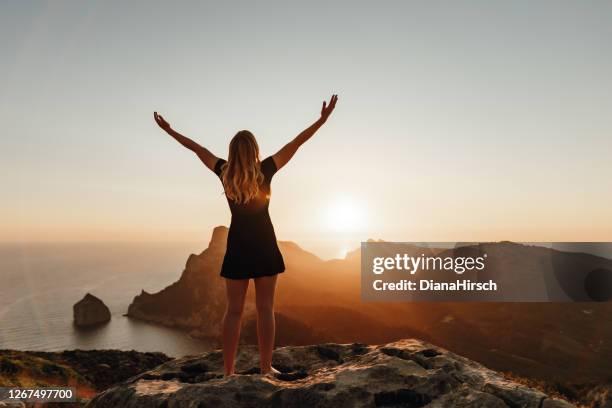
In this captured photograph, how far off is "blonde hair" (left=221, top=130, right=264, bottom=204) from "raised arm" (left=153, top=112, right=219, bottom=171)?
58cm

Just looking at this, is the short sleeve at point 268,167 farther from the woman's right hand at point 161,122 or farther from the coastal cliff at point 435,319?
the coastal cliff at point 435,319

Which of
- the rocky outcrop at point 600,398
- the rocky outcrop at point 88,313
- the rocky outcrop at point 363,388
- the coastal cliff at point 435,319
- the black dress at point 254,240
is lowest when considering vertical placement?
the rocky outcrop at point 88,313

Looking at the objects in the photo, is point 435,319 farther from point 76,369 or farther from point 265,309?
point 265,309

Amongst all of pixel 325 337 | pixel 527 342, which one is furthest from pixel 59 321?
pixel 527 342

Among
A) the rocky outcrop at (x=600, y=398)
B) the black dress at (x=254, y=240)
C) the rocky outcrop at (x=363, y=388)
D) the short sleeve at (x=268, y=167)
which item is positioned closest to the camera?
the rocky outcrop at (x=363, y=388)

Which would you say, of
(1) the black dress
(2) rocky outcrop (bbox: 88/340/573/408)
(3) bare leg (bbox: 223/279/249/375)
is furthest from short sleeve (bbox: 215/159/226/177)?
(2) rocky outcrop (bbox: 88/340/573/408)

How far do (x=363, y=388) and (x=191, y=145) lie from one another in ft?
14.8

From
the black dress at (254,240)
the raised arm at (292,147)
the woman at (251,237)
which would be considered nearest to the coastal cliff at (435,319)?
the woman at (251,237)

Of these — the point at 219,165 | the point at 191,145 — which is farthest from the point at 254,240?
the point at 191,145

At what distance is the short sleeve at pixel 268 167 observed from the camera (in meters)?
6.43

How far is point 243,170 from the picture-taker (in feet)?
20.0

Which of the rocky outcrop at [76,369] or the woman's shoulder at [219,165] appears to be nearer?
the woman's shoulder at [219,165]

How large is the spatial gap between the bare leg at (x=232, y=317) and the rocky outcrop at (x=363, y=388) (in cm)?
47

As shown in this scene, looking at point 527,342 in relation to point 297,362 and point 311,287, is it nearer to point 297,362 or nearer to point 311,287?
point 311,287
